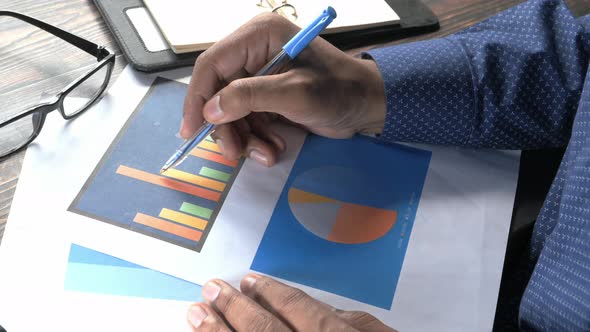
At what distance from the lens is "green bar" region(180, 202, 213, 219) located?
25.3 inches

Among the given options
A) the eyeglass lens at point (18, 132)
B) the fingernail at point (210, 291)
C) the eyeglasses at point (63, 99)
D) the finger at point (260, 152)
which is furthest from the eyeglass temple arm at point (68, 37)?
the fingernail at point (210, 291)

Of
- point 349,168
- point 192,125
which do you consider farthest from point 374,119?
point 192,125

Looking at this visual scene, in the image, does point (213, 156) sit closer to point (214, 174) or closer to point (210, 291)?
point (214, 174)

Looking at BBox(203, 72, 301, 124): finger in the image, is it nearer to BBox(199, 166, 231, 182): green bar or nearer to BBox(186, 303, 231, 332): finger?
BBox(199, 166, 231, 182): green bar

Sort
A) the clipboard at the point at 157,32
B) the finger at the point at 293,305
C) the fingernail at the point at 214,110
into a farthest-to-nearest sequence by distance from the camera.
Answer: the clipboard at the point at 157,32, the fingernail at the point at 214,110, the finger at the point at 293,305

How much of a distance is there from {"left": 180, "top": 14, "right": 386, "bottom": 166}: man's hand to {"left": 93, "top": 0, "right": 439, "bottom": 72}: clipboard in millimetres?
91

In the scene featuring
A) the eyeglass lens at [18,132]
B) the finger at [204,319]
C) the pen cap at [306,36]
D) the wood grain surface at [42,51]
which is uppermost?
the wood grain surface at [42,51]

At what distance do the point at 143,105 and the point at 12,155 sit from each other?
0.53ft

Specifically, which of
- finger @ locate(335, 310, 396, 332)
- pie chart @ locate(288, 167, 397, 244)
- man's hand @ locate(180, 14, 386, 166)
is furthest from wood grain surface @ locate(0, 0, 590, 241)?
finger @ locate(335, 310, 396, 332)

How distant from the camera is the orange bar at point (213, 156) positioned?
27.7 inches

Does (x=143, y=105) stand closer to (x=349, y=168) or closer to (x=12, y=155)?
(x=12, y=155)

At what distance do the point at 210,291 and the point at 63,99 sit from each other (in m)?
0.30

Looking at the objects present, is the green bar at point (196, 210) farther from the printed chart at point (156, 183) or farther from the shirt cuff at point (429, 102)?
the shirt cuff at point (429, 102)

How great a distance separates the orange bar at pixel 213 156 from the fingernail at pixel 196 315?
0.19 metres
